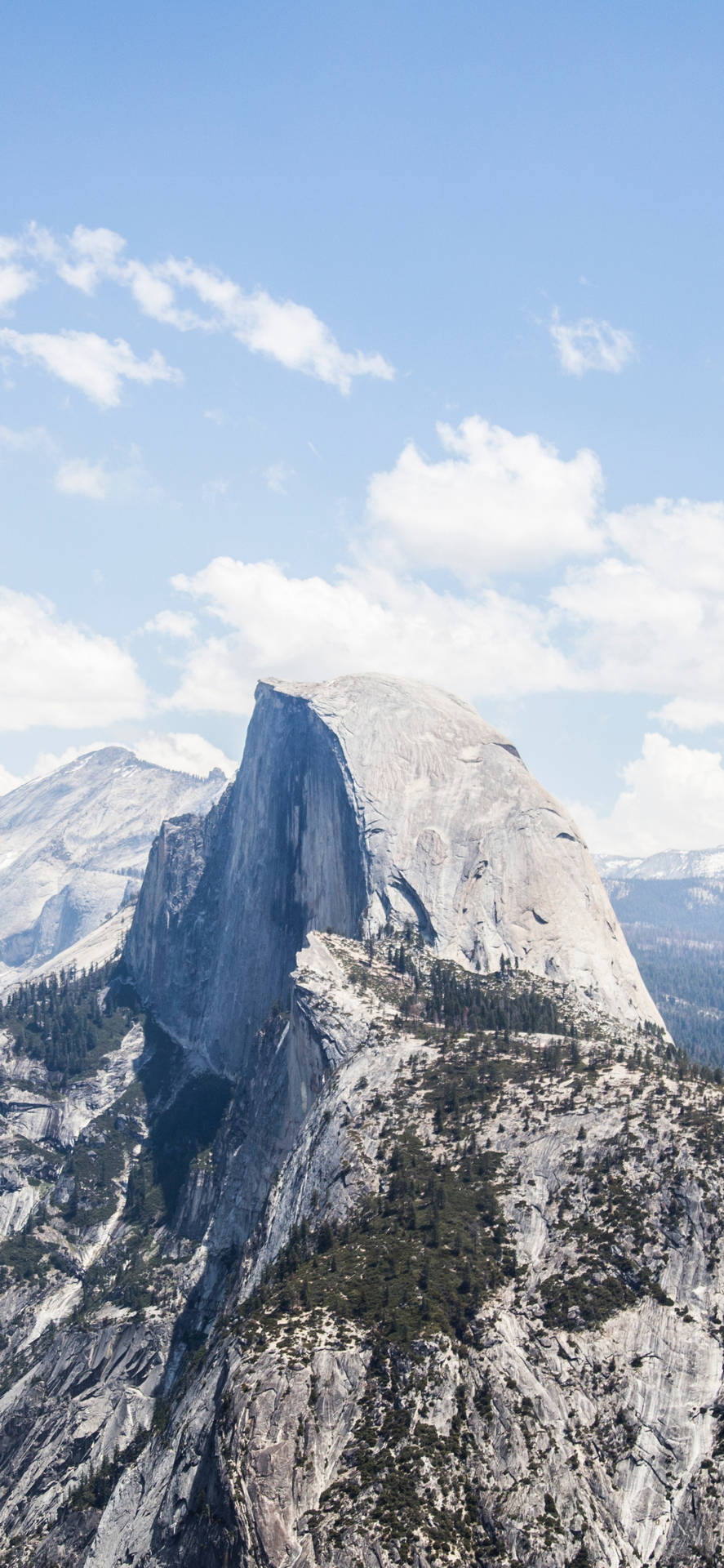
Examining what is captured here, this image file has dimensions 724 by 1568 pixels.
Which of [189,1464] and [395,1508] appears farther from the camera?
[189,1464]

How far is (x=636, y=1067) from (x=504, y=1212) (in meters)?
28.1

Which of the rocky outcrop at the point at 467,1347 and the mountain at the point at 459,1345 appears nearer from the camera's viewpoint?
the rocky outcrop at the point at 467,1347

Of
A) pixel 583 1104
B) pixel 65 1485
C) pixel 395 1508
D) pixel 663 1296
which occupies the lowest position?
pixel 65 1485

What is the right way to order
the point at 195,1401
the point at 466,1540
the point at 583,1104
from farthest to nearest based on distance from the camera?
the point at 583,1104
the point at 195,1401
the point at 466,1540

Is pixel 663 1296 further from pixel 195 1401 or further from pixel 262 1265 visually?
pixel 262 1265

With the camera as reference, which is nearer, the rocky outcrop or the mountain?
the rocky outcrop

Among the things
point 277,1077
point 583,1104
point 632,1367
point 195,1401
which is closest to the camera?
point 632,1367

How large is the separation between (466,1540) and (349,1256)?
3125cm

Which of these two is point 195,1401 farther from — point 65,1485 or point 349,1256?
point 65,1485

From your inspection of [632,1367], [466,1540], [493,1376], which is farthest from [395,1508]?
[632,1367]

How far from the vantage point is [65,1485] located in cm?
15300

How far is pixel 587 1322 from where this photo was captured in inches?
3435

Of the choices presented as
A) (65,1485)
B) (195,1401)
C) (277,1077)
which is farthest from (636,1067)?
(65,1485)

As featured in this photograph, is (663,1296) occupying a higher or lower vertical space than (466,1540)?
higher
